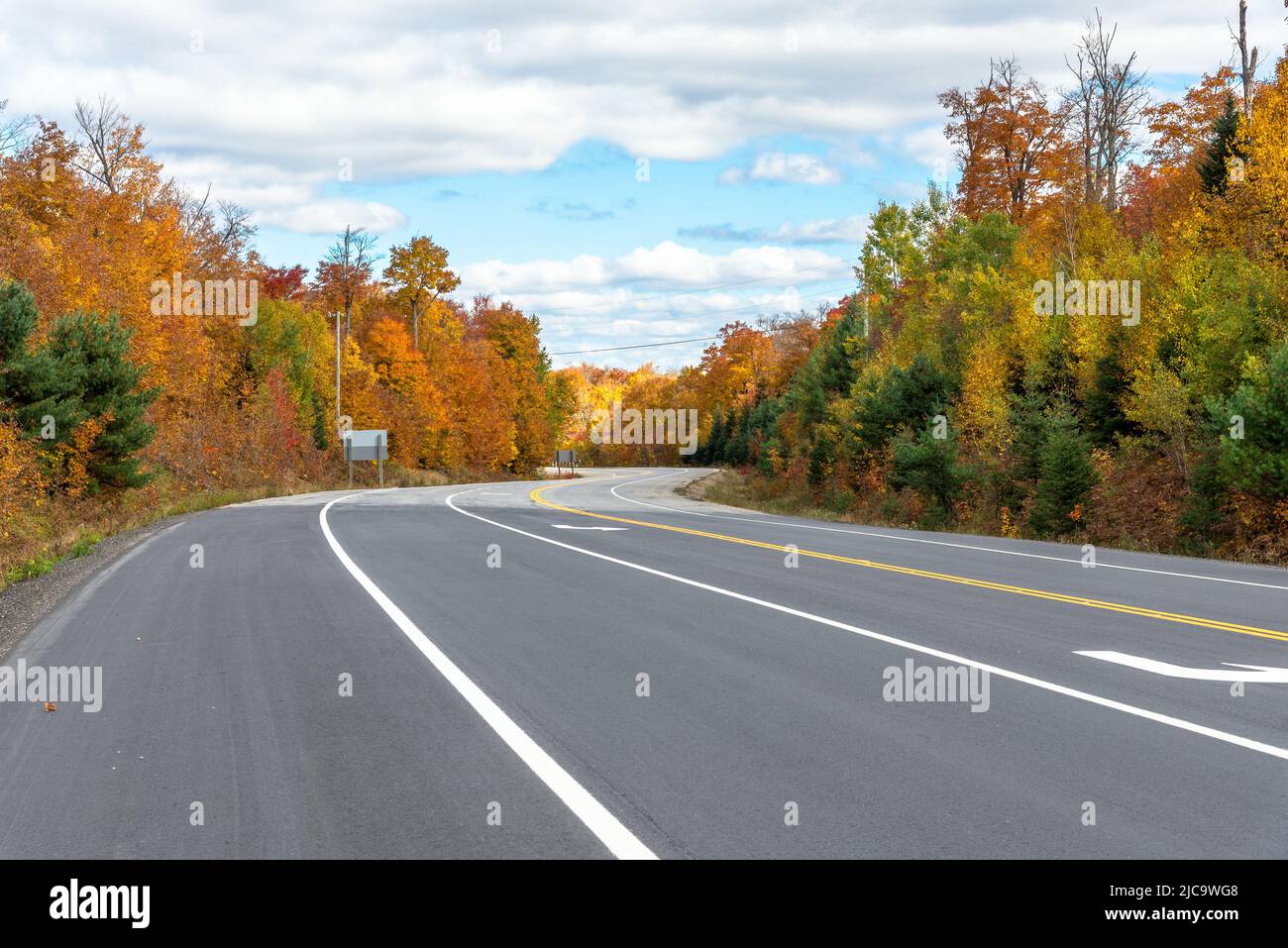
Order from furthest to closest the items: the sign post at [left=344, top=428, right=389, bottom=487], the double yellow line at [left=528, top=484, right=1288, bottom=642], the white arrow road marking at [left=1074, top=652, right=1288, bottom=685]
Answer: the sign post at [left=344, top=428, right=389, bottom=487], the double yellow line at [left=528, top=484, right=1288, bottom=642], the white arrow road marking at [left=1074, top=652, right=1288, bottom=685]

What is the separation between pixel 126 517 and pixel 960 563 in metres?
24.3

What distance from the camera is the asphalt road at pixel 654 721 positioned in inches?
198

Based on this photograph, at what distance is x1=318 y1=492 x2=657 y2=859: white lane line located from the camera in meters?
4.88

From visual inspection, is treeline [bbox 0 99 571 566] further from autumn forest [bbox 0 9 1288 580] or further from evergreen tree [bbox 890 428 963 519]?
evergreen tree [bbox 890 428 963 519]

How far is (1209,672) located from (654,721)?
15.3ft

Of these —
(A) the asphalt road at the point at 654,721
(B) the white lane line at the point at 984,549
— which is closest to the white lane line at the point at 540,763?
(A) the asphalt road at the point at 654,721

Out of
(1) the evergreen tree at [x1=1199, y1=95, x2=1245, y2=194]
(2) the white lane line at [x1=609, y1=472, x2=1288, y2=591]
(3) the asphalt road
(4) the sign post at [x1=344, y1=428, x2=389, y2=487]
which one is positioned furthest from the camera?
(4) the sign post at [x1=344, y1=428, x2=389, y2=487]

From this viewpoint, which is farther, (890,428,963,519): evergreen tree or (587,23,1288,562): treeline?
(890,428,963,519): evergreen tree

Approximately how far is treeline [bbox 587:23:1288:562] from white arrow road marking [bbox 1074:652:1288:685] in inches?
507

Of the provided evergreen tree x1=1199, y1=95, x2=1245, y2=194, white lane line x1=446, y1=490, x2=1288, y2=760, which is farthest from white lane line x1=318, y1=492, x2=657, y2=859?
evergreen tree x1=1199, y1=95, x2=1245, y2=194

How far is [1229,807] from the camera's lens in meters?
5.27

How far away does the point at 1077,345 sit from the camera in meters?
33.1

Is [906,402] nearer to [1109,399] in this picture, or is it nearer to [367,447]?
[1109,399]
